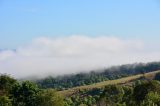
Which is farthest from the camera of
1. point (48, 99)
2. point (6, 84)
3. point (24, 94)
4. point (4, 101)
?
point (6, 84)

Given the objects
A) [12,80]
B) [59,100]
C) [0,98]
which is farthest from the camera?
[12,80]

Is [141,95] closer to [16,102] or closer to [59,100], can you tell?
[59,100]

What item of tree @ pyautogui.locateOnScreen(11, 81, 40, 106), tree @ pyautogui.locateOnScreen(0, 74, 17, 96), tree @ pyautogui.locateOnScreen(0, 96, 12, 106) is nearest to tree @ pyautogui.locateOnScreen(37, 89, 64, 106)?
tree @ pyautogui.locateOnScreen(11, 81, 40, 106)

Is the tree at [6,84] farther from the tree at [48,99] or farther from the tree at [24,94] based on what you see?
the tree at [48,99]

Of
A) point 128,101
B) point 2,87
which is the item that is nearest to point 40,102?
point 2,87

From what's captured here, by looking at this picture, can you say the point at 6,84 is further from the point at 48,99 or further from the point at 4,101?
the point at 4,101

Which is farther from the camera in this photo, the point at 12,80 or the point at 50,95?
the point at 12,80

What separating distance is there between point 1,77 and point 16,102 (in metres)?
11.3

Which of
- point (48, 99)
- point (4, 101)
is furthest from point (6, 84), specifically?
point (4, 101)

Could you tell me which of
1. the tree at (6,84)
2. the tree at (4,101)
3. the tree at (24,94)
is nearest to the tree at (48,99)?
the tree at (24,94)

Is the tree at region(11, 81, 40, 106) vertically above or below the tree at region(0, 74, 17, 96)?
below

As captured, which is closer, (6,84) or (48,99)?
(48,99)

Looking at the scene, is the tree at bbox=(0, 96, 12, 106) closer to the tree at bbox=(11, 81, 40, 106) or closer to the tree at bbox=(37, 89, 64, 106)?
Answer: the tree at bbox=(11, 81, 40, 106)

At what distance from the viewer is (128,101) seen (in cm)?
17788
